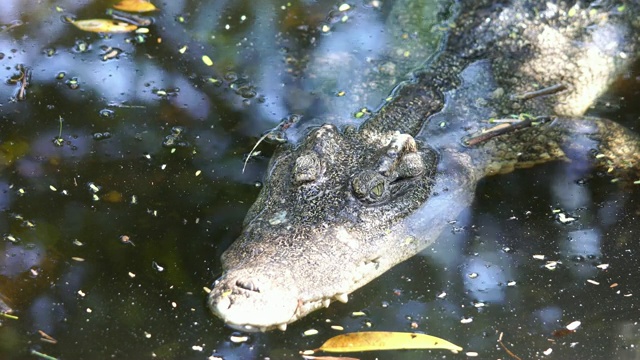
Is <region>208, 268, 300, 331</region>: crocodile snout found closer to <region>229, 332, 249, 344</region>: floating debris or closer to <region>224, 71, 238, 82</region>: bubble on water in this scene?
<region>229, 332, 249, 344</region>: floating debris

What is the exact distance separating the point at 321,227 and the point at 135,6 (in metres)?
3.25

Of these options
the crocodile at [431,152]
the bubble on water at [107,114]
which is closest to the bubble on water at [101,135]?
the bubble on water at [107,114]

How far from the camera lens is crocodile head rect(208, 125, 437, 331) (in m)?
4.12

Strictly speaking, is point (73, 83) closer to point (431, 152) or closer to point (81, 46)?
point (81, 46)

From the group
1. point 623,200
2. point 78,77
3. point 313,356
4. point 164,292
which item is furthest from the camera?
point 78,77

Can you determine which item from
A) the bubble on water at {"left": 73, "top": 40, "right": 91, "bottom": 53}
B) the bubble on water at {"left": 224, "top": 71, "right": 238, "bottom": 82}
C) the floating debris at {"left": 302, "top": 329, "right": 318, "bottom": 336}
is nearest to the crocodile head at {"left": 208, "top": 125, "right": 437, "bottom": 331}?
the floating debris at {"left": 302, "top": 329, "right": 318, "bottom": 336}

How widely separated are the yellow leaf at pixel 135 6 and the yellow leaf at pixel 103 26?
0.76ft

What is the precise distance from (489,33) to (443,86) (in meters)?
0.89

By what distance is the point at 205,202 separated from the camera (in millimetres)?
5023

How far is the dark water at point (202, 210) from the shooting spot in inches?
167

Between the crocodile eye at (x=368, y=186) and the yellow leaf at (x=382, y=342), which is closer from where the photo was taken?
the yellow leaf at (x=382, y=342)

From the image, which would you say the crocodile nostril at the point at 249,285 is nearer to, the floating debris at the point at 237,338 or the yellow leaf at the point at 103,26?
the floating debris at the point at 237,338

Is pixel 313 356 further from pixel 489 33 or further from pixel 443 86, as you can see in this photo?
pixel 489 33

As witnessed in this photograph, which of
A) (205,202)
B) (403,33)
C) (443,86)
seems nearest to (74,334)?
(205,202)
